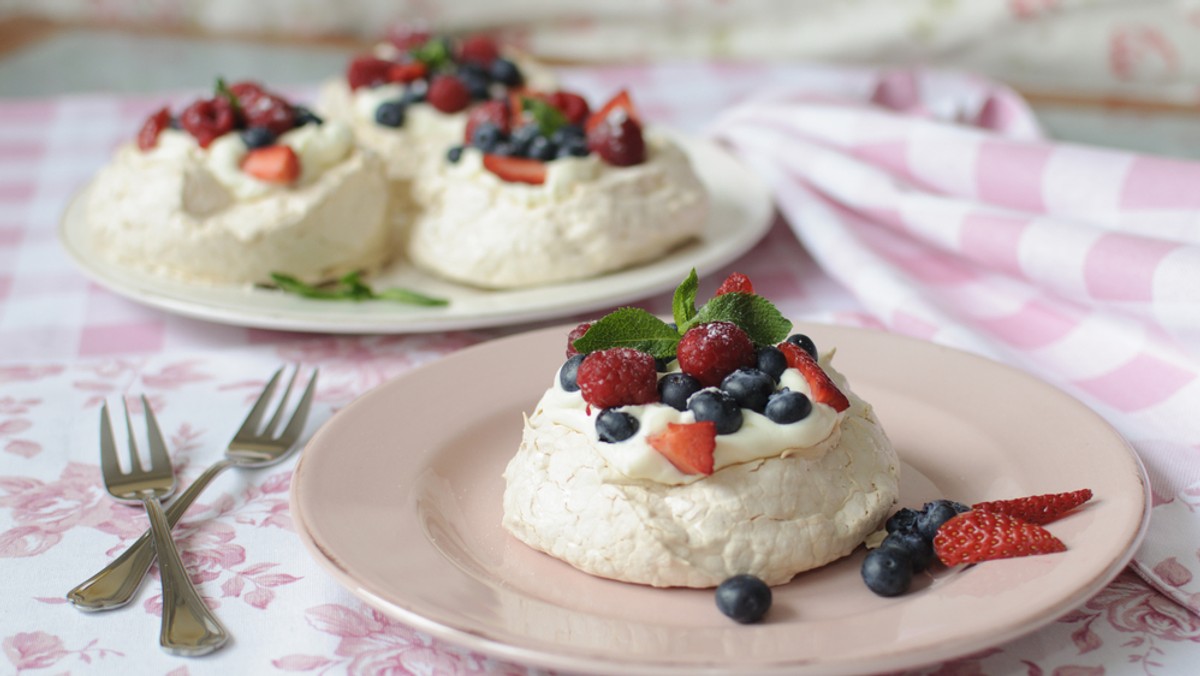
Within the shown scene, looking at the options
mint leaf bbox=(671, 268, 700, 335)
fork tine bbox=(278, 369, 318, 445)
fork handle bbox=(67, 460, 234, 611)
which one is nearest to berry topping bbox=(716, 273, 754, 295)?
mint leaf bbox=(671, 268, 700, 335)

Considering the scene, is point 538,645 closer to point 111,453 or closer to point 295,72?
point 111,453

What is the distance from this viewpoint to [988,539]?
1538mm

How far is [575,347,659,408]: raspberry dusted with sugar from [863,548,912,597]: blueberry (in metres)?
0.36

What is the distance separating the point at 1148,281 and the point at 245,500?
1693mm

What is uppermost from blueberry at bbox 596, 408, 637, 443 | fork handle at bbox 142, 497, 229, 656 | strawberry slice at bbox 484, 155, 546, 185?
blueberry at bbox 596, 408, 637, 443

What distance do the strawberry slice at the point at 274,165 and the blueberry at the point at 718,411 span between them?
1.44 m

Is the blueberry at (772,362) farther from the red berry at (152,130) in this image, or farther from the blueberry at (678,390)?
the red berry at (152,130)

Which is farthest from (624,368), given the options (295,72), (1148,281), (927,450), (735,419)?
(295,72)

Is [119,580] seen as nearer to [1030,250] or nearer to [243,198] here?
[243,198]

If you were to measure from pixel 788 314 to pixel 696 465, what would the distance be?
1.16 meters

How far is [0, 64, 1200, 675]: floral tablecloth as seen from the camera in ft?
5.21

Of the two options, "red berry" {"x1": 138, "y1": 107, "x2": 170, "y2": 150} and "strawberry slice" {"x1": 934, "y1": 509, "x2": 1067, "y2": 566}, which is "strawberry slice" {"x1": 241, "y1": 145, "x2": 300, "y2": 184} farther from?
"strawberry slice" {"x1": 934, "y1": 509, "x2": 1067, "y2": 566}

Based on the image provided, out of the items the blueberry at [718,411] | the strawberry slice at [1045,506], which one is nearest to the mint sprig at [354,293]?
the blueberry at [718,411]

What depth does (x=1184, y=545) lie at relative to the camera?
1.72 meters
